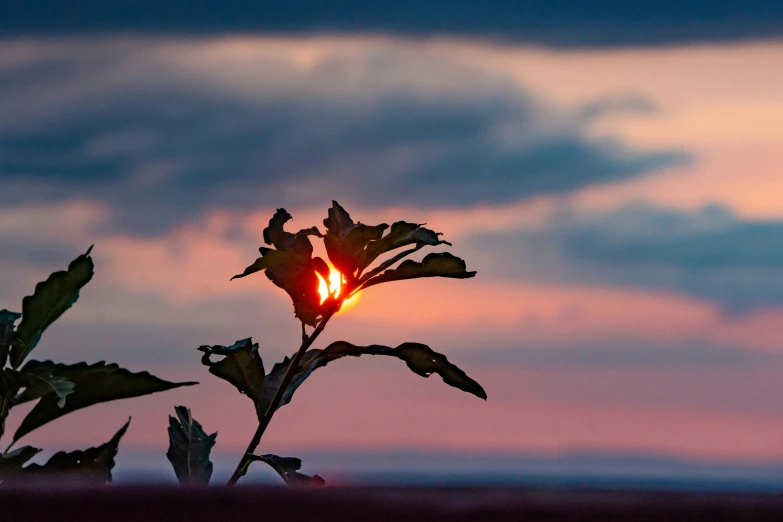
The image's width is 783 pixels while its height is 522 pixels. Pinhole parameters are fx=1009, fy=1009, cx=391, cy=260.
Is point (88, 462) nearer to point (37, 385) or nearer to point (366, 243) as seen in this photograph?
point (37, 385)

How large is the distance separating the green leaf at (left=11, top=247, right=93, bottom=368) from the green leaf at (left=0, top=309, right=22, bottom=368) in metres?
0.02

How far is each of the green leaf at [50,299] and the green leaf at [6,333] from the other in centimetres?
2

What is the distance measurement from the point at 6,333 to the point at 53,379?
→ 24 cm

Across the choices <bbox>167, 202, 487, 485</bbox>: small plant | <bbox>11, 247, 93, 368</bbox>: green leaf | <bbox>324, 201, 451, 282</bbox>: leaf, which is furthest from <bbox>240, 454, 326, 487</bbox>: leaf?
<bbox>11, 247, 93, 368</bbox>: green leaf

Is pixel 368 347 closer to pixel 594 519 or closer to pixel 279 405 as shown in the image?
pixel 279 405

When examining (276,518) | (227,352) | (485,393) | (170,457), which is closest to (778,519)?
(276,518)

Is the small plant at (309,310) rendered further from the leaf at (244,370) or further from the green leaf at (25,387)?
the green leaf at (25,387)

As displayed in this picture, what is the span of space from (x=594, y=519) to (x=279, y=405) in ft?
7.08

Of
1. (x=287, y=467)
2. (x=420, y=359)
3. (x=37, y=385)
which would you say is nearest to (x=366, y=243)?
(x=420, y=359)

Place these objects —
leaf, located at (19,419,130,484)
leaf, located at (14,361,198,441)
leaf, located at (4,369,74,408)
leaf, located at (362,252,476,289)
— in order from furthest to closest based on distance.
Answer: leaf, located at (362,252,476,289), leaf, located at (19,419,130,484), leaf, located at (14,361,198,441), leaf, located at (4,369,74,408)

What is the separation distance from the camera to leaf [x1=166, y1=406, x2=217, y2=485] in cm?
294

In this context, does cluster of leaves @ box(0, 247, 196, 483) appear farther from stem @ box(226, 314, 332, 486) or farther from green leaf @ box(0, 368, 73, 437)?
stem @ box(226, 314, 332, 486)

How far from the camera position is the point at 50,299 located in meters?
2.71

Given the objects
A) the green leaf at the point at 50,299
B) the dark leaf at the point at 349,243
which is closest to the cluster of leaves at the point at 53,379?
the green leaf at the point at 50,299
